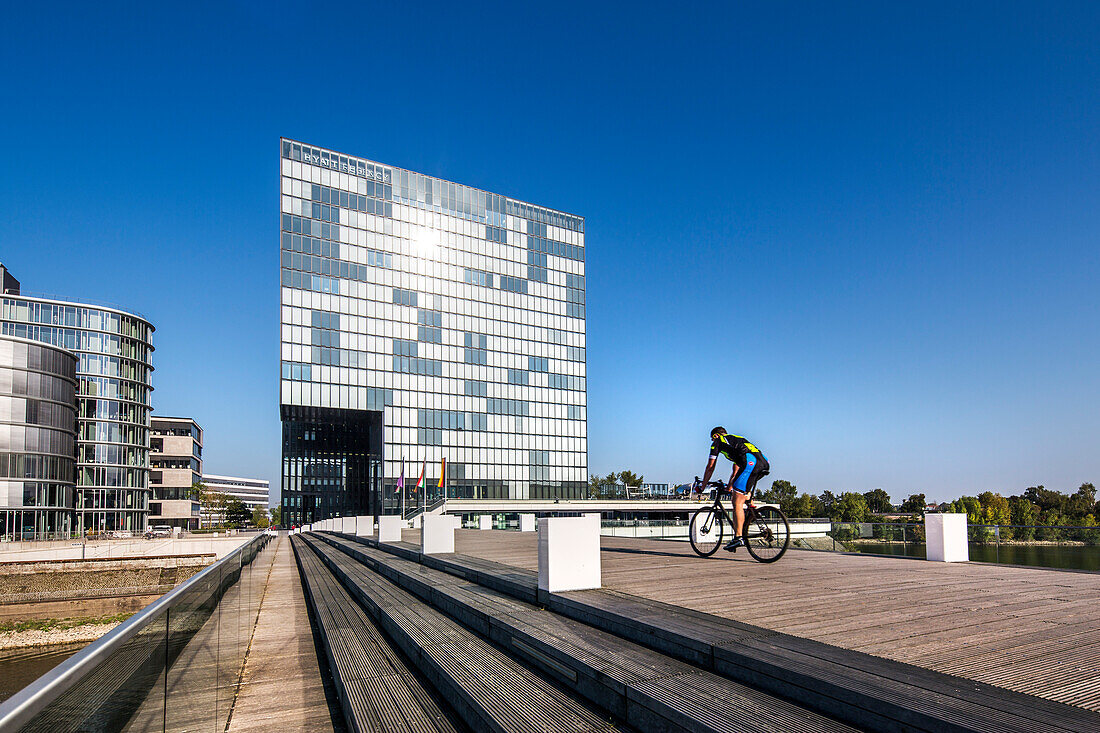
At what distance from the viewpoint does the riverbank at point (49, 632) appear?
34625mm

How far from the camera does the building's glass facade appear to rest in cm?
7594

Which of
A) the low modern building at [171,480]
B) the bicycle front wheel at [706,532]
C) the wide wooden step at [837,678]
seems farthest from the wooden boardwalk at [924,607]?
the low modern building at [171,480]

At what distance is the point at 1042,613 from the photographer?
5020 mm

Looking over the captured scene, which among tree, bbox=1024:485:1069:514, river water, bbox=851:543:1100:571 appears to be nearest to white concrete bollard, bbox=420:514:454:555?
river water, bbox=851:543:1100:571

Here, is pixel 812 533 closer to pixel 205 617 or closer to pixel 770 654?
pixel 770 654

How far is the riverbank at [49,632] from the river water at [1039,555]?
39029mm

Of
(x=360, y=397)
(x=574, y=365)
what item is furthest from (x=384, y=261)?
(x=574, y=365)

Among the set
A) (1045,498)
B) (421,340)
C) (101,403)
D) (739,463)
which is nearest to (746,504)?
(739,463)

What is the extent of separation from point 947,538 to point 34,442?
8127 cm

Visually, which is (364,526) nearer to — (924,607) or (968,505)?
(924,607)

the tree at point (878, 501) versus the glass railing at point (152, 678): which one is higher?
the glass railing at point (152, 678)

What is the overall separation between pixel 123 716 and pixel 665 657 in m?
3.11

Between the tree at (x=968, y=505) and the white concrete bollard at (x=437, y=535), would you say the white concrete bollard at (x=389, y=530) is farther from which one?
the tree at (x=968, y=505)

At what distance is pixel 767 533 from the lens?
896 centimetres
